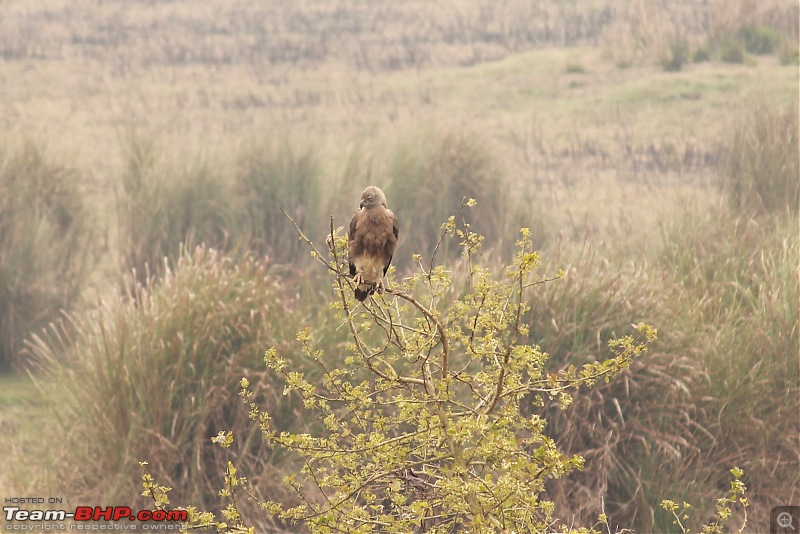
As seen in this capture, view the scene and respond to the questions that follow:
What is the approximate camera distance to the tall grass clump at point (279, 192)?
15.9m

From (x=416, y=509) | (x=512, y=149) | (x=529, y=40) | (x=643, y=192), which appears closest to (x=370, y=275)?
(x=416, y=509)

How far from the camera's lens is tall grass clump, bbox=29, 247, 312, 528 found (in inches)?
361

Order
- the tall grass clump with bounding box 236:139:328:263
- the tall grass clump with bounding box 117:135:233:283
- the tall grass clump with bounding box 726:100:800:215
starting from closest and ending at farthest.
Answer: the tall grass clump with bounding box 726:100:800:215
the tall grass clump with bounding box 117:135:233:283
the tall grass clump with bounding box 236:139:328:263

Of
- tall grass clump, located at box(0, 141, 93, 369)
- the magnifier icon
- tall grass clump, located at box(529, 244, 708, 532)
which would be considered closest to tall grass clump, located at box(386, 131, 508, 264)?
tall grass clump, located at box(0, 141, 93, 369)

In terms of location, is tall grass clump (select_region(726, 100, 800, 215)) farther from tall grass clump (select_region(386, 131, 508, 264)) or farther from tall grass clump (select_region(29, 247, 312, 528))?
tall grass clump (select_region(29, 247, 312, 528))

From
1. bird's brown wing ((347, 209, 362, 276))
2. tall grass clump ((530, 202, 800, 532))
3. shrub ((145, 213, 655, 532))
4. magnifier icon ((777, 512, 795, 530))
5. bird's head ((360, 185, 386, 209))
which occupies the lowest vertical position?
magnifier icon ((777, 512, 795, 530))

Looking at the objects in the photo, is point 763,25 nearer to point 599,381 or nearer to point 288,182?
point 288,182

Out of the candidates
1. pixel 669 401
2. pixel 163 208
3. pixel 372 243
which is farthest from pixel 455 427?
pixel 163 208

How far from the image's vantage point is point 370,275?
5.68 m

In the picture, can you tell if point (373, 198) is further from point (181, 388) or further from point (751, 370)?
point (751, 370)

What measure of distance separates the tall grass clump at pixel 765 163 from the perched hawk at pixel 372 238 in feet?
31.5

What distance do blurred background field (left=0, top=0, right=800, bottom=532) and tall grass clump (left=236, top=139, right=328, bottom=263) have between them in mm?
32

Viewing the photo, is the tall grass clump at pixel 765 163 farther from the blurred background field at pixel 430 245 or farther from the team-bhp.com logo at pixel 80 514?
the team-bhp.com logo at pixel 80 514

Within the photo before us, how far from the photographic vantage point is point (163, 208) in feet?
51.3
